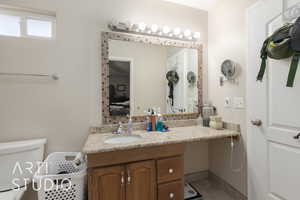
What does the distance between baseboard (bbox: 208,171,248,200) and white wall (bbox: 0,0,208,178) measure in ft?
5.70

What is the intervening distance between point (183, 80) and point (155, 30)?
28.9 inches

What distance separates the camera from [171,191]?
1.44 meters

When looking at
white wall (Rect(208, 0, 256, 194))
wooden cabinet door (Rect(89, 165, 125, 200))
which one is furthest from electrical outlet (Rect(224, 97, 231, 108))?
wooden cabinet door (Rect(89, 165, 125, 200))

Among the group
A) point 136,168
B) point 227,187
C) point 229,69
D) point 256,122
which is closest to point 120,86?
point 136,168

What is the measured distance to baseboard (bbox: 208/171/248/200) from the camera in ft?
5.56

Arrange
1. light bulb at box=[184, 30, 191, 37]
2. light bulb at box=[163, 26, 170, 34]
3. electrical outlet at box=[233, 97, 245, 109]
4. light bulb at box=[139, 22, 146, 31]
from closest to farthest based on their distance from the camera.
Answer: electrical outlet at box=[233, 97, 245, 109] → light bulb at box=[139, 22, 146, 31] → light bulb at box=[163, 26, 170, 34] → light bulb at box=[184, 30, 191, 37]

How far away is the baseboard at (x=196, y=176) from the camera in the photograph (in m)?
2.09

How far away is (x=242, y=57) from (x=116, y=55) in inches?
55.9

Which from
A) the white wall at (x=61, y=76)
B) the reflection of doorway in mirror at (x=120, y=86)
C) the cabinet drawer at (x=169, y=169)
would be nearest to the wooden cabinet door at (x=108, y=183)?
the cabinet drawer at (x=169, y=169)

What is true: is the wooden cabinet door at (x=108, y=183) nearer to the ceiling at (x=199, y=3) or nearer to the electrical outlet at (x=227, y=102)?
the electrical outlet at (x=227, y=102)

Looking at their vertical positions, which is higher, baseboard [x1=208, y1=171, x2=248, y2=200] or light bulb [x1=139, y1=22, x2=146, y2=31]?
light bulb [x1=139, y1=22, x2=146, y2=31]

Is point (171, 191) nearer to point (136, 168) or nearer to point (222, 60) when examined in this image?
point (136, 168)

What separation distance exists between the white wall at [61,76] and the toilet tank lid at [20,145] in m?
0.09

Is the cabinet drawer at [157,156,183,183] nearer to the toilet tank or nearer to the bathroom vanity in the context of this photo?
the bathroom vanity
